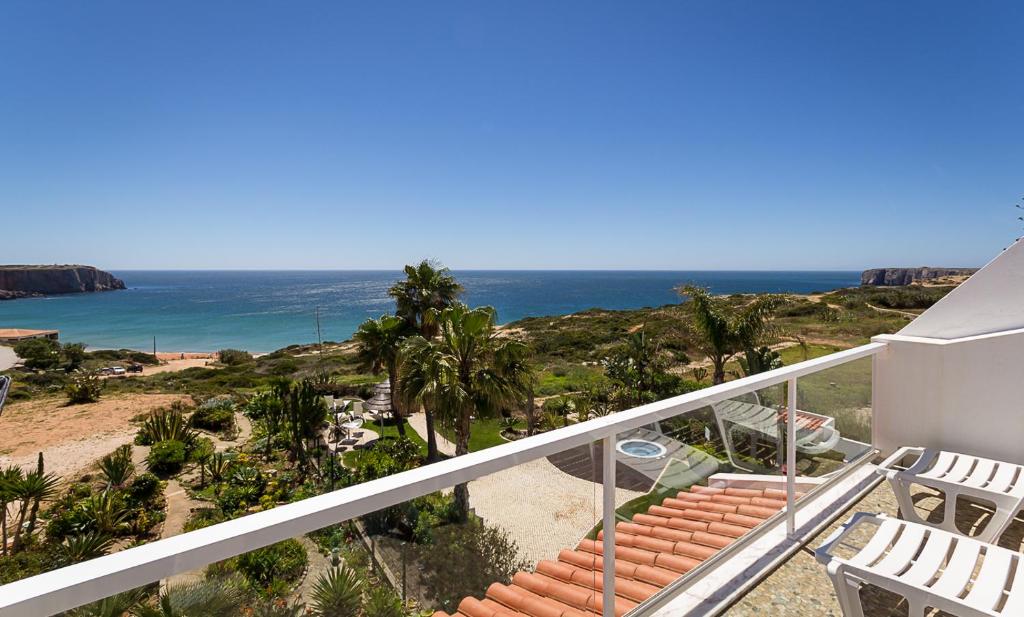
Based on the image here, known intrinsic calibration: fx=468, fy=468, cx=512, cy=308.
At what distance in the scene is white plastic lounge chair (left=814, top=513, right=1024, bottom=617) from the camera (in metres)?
1.61

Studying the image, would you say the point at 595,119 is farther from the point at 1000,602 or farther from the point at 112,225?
the point at 112,225

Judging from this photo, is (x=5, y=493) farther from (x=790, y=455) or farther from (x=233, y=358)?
(x=233, y=358)

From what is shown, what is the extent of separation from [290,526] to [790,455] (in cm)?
266

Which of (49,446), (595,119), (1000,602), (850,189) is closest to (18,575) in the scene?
(49,446)

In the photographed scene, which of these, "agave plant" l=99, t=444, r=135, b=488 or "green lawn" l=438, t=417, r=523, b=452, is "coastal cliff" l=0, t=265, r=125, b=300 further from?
"green lawn" l=438, t=417, r=523, b=452

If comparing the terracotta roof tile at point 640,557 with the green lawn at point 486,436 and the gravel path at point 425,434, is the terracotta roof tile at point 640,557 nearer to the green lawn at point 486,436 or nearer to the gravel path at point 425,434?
the green lawn at point 486,436

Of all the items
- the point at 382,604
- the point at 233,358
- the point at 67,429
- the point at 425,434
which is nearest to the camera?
the point at 382,604

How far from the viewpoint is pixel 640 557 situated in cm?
181

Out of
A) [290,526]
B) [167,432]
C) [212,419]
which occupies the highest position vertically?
[290,526]

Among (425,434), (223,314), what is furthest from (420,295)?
(223,314)

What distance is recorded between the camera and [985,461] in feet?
9.16

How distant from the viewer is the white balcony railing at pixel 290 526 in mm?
636

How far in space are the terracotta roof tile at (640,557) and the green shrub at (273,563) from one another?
380mm

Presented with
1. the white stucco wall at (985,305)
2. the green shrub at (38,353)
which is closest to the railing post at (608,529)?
the white stucco wall at (985,305)
